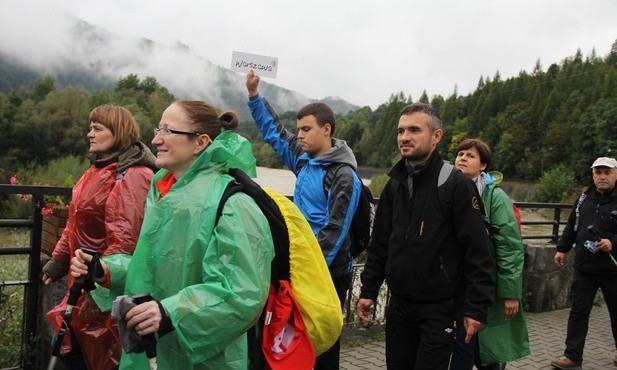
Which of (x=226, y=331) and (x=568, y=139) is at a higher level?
(x=568, y=139)

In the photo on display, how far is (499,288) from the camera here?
12.1 ft

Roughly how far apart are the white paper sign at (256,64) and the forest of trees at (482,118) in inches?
1554

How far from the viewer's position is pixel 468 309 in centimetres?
292

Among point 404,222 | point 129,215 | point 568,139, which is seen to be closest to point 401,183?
point 404,222

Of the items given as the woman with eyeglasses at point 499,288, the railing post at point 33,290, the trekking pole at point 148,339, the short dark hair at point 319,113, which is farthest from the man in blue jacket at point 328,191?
the railing post at point 33,290

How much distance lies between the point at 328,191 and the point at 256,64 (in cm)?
121

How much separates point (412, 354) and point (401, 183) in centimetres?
102

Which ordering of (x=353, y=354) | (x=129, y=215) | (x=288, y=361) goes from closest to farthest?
(x=288, y=361) → (x=129, y=215) → (x=353, y=354)

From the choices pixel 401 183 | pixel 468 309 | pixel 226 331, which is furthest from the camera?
pixel 401 183

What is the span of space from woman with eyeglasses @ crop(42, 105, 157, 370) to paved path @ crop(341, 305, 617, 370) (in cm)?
272

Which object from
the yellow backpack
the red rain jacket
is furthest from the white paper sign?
the yellow backpack

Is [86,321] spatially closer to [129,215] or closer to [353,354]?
[129,215]

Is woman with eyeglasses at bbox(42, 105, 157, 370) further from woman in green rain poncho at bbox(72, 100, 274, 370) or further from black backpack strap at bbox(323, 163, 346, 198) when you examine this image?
black backpack strap at bbox(323, 163, 346, 198)

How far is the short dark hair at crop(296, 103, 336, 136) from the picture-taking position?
362 centimetres
